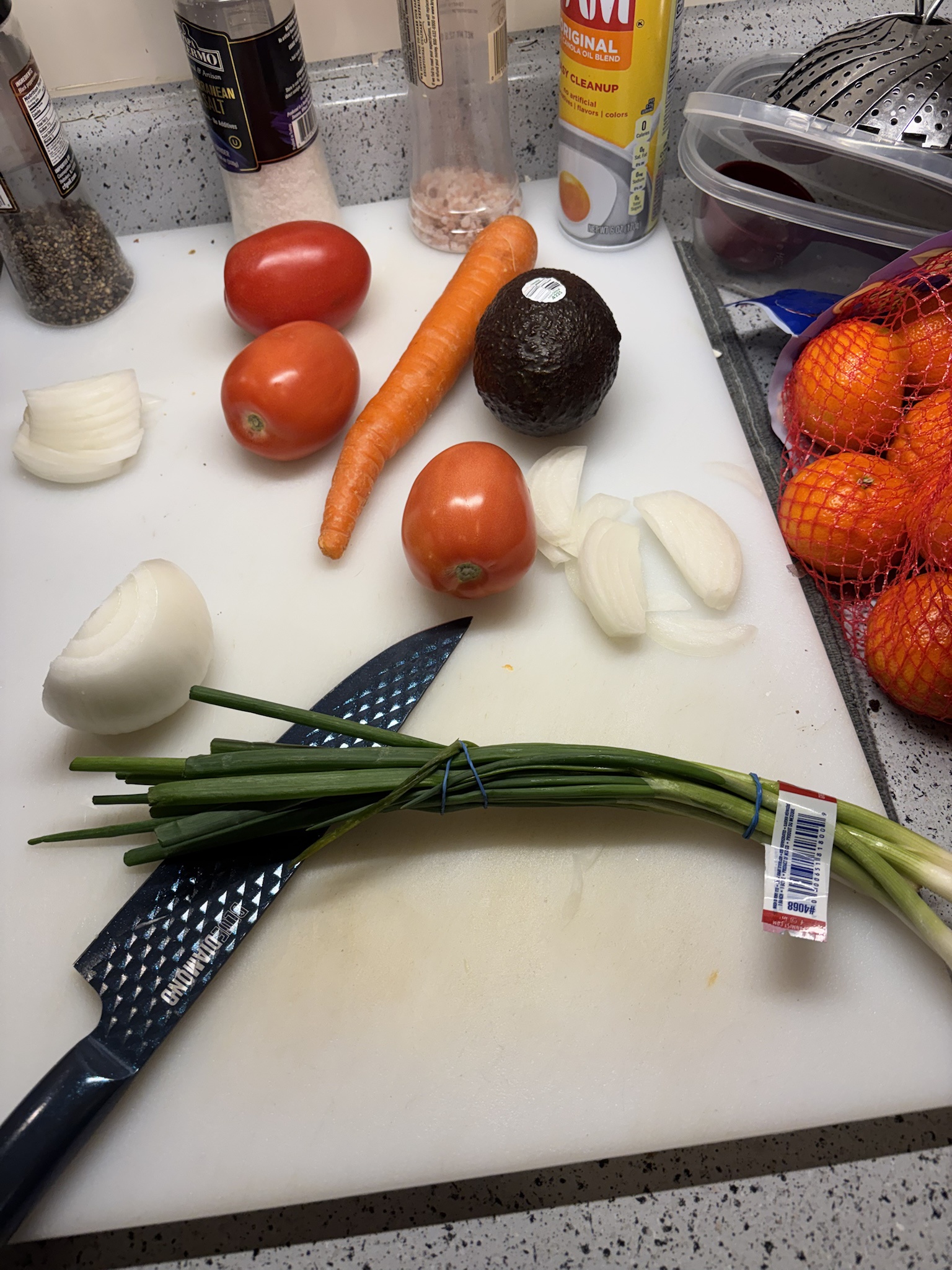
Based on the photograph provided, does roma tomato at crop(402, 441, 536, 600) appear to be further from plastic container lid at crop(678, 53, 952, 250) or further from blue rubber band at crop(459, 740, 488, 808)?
plastic container lid at crop(678, 53, 952, 250)

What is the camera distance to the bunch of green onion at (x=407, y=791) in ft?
2.40

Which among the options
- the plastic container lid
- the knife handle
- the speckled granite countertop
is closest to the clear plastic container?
the plastic container lid

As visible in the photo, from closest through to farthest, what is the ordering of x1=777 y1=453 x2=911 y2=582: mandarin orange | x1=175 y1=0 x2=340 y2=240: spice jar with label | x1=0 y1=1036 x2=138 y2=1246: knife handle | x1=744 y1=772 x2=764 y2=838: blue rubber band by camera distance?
x1=0 y1=1036 x2=138 y2=1246: knife handle < x1=744 y1=772 x2=764 y2=838: blue rubber band < x1=777 y1=453 x2=911 y2=582: mandarin orange < x1=175 y1=0 x2=340 y2=240: spice jar with label

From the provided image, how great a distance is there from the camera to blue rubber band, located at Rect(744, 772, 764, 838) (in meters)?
0.74

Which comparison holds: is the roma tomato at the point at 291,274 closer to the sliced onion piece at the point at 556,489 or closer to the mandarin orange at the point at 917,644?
the sliced onion piece at the point at 556,489

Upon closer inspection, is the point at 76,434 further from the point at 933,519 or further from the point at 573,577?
the point at 933,519

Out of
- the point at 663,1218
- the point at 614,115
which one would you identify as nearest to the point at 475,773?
the point at 663,1218

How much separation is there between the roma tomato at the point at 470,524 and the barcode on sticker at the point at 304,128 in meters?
0.49

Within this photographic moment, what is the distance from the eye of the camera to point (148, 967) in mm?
733

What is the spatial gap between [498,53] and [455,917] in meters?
0.99

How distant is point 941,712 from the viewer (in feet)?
2.68

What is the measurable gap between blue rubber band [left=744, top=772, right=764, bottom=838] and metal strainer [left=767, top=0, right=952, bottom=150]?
0.69 metres

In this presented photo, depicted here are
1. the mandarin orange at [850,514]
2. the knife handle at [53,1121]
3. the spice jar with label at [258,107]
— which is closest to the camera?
the knife handle at [53,1121]

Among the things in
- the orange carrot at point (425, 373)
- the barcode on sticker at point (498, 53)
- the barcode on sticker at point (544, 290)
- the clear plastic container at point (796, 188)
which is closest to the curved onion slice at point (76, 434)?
the orange carrot at point (425, 373)
